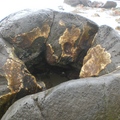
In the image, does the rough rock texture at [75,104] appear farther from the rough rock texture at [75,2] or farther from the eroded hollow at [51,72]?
the rough rock texture at [75,2]

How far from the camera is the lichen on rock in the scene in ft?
9.68

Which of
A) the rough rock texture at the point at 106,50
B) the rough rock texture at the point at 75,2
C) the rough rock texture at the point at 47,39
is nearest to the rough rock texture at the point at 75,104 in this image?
the rough rock texture at the point at 106,50

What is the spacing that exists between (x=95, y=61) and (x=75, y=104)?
1.13 m

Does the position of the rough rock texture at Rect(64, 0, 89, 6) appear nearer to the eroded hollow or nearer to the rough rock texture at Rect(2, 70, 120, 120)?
the eroded hollow

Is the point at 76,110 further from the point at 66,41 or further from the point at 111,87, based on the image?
the point at 66,41

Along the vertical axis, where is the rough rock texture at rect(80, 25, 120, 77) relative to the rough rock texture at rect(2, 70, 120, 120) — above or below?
below

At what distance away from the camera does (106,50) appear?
3.13m

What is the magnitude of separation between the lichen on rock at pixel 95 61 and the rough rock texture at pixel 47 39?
316 mm

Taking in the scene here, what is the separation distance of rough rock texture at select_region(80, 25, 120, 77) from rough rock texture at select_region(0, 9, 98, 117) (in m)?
0.18

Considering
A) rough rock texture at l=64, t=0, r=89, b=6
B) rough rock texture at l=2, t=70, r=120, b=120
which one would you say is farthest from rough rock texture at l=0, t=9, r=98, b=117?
rough rock texture at l=64, t=0, r=89, b=6

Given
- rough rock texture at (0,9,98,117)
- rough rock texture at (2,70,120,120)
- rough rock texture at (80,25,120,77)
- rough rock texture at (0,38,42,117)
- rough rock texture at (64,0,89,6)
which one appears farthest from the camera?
rough rock texture at (64,0,89,6)

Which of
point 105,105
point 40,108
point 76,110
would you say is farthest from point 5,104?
point 105,105

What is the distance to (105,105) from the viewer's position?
2051 mm

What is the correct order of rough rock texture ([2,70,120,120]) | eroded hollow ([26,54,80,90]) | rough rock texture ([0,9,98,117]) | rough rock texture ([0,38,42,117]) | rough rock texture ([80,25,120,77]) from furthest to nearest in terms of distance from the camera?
eroded hollow ([26,54,80,90])
rough rock texture ([0,9,98,117])
rough rock texture ([80,25,120,77])
rough rock texture ([0,38,42,117])
rough rock texture ([2,70,120,120])
